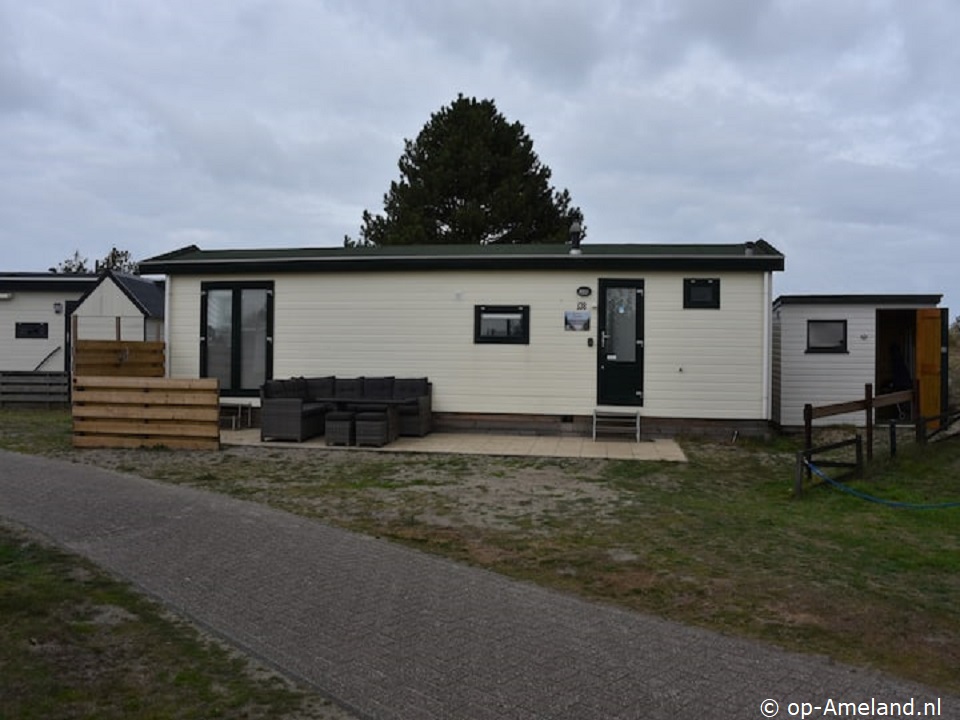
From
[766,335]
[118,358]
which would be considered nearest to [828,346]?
[766,335]

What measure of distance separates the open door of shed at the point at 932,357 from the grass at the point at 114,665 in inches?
545

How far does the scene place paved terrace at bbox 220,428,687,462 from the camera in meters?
11.3

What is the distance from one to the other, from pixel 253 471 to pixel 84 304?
1107cm

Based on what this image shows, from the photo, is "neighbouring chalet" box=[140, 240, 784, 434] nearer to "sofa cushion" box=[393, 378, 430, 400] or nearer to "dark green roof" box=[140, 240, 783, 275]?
"dark green roof" box=[140, 240, 783, 275]

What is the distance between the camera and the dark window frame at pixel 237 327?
14.5 metres

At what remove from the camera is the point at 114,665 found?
12.4 feet

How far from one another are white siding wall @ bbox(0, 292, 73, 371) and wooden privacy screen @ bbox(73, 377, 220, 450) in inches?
370

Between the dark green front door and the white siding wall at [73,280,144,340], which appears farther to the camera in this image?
the white siding wall at [73,280,144,340]

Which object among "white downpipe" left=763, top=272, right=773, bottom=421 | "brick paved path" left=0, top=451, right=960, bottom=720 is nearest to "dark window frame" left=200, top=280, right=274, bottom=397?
"brick paved path" left=0, top=451, right=960, bottom=720

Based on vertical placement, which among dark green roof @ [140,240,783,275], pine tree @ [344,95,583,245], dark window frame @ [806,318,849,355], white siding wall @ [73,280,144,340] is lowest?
dark window frame @ [806,318,849,355]

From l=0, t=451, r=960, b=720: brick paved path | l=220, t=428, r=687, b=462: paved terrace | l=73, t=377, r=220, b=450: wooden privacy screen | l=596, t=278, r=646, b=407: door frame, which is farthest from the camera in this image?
l=596, t=278, r=646, b=407: door frame

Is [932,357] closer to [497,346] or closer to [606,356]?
[606,356]

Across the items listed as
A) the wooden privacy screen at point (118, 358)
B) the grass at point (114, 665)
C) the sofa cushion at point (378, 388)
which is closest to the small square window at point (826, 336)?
the sofa cushion at point (378, 388)

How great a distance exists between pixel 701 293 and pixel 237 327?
823 centimetres
